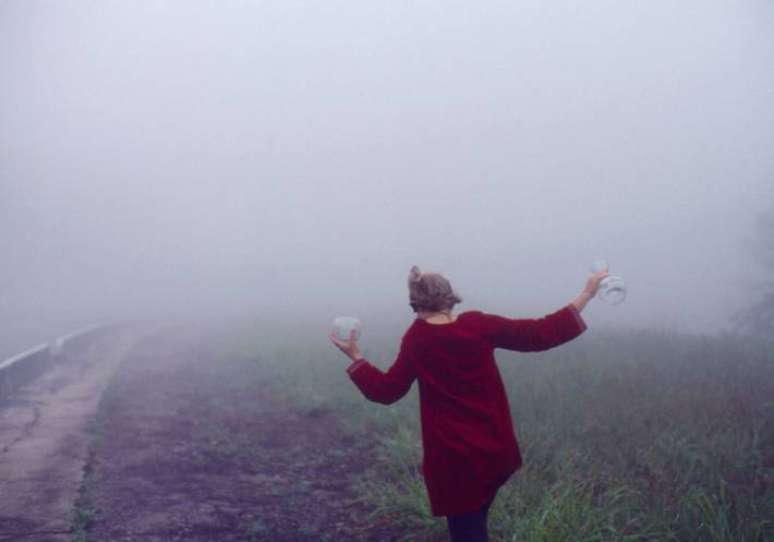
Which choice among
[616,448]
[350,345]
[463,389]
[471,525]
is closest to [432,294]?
[463,389]

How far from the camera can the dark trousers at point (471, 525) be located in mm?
3836

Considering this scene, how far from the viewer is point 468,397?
12.5ft

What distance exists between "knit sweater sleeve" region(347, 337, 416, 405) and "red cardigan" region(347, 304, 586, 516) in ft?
0.04

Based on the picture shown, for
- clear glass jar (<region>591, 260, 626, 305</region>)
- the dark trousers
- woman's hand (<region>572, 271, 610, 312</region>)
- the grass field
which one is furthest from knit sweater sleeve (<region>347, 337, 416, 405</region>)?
the grass field

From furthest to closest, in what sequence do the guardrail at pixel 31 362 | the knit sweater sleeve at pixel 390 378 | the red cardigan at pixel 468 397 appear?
the guardrail at pixel 31 362 < the knit sweater sleeve at pixel 390 378 < the red cardigan at pixel 468 397

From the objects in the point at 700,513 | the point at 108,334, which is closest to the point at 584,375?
the point at 700,513

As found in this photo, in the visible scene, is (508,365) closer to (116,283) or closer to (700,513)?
(700,513)

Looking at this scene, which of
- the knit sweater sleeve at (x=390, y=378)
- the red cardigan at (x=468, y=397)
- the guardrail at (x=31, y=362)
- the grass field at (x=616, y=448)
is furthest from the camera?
the guardrail at (x=31, y=362)

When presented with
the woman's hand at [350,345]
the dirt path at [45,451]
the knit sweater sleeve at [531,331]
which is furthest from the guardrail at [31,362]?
the knit sweater sleeve at [531,331]

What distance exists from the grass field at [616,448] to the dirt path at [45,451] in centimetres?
253

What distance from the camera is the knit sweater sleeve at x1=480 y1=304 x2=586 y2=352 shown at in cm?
383

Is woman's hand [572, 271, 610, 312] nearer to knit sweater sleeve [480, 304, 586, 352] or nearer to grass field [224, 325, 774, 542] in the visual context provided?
knit sweater sleeve [480, 304, 586, 352]

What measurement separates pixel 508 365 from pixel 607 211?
264ft

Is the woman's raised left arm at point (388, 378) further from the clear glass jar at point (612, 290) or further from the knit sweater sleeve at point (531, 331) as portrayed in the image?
the clear glass jar at point (612, 290)
